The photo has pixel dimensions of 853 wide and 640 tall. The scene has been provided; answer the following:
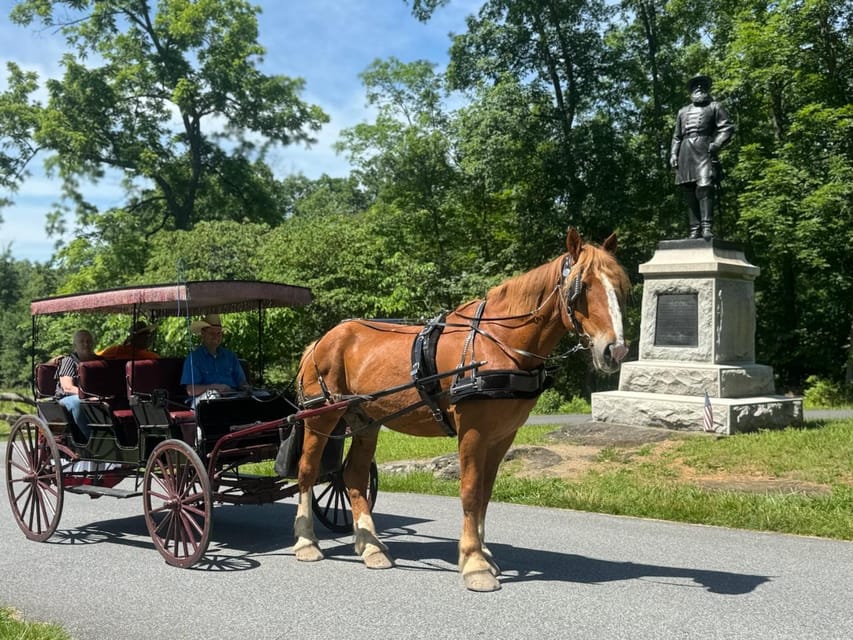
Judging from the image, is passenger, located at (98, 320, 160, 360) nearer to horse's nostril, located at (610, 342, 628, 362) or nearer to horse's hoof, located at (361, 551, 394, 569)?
horse's hoof, located at (361, 551, 394, 569)

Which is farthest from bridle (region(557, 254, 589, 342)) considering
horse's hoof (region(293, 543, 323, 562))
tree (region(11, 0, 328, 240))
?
tree (region(11, 0, 328, 240))

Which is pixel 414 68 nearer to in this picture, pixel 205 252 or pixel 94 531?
pixel 205 252

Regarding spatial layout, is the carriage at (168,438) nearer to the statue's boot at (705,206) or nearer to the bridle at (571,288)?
the bridle at (571,288)

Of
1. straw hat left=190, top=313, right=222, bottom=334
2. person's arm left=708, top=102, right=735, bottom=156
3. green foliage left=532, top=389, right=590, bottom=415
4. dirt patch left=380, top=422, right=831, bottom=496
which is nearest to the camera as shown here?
straw hat left=190, top=313, right=222, bottom=334

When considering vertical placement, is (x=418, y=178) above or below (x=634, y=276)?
above

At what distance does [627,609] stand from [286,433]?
334cm

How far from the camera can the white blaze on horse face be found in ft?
15.8

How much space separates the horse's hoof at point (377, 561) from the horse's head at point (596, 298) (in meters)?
2.21

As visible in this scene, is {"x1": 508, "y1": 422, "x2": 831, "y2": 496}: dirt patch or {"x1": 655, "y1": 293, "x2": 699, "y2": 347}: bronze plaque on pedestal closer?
{"x1": 508, "y1": 422, "x2": 831, "y2": 496}: dirt patch

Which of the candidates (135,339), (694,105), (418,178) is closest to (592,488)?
(135,339)

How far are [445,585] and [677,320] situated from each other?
8503 millimetres

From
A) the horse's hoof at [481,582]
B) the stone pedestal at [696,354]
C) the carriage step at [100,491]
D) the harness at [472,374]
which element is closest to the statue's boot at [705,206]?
the stone pedestal at [696,354]

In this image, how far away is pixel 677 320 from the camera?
12695 millimetres

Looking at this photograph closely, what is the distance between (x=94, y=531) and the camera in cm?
745
